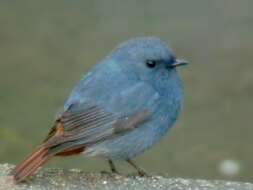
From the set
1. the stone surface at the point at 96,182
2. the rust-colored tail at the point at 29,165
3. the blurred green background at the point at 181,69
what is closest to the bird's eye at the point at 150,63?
the stone surface at the point at 96,182

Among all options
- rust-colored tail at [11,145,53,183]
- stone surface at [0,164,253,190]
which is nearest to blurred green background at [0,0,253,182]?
stone surface at [0,164,253,190]

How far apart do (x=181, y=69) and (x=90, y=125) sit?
323cm

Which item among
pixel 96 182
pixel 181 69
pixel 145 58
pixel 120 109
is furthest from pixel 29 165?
pixel 181 69

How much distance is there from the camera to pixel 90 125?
6.64m

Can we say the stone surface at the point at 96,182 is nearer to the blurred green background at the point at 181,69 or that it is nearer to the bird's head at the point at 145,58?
the bird's head at the point at 145,58

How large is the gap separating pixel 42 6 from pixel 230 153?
9.70ft

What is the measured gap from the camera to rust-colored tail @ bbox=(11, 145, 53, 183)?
6.45m

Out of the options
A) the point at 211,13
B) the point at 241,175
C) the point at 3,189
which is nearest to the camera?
the point at 3,189

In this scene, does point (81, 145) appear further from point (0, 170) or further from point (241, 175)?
point (241, 175)

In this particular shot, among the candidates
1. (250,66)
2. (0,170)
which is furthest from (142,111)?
(250,66)

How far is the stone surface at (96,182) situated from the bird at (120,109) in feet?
0.28

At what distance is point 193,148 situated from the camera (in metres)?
8.86

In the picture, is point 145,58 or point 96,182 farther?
point 145,58

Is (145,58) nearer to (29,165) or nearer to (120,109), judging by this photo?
(120,109)
